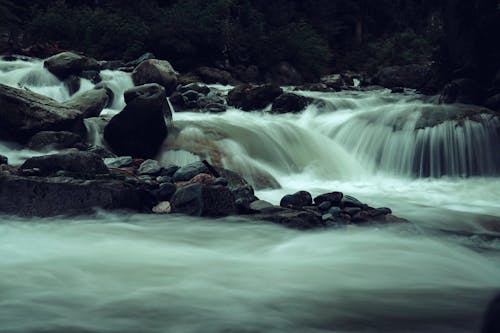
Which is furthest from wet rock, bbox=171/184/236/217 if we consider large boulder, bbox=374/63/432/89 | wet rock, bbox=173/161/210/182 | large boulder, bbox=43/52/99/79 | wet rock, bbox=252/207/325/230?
large boulder, bbox=374/63/432/89

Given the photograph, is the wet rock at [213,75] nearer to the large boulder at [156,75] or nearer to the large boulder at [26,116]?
the large boulder at [156,75]

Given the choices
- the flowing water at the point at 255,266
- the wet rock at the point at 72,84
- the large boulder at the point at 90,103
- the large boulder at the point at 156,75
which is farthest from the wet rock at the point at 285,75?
the flowing water at the point at 255,266

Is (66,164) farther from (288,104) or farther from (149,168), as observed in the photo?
(288,104)

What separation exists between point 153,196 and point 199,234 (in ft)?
4.10

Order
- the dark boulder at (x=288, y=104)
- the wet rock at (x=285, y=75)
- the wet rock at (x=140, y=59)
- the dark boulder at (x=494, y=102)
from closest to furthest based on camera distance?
the dark boulder at (x=494, y=102), the dark boulder at (x=288, y=104), the wet rock at (x=140, y=59), the wet rock at (x=285, y=75)

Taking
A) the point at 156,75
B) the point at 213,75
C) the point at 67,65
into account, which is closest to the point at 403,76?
the point at 213,75

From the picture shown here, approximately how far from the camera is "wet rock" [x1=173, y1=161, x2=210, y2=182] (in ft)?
24.4

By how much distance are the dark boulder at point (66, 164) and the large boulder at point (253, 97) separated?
8.01m

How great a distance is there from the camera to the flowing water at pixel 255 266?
3.55 meters

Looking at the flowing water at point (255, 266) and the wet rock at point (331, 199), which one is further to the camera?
the wet rock at point (331, 199)

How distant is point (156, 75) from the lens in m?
15.0

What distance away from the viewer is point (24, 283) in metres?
4.16

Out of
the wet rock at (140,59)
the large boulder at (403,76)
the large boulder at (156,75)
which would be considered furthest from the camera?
the large boulder at (403,76)

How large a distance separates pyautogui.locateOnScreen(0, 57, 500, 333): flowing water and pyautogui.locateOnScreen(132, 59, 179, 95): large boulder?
190 inches
